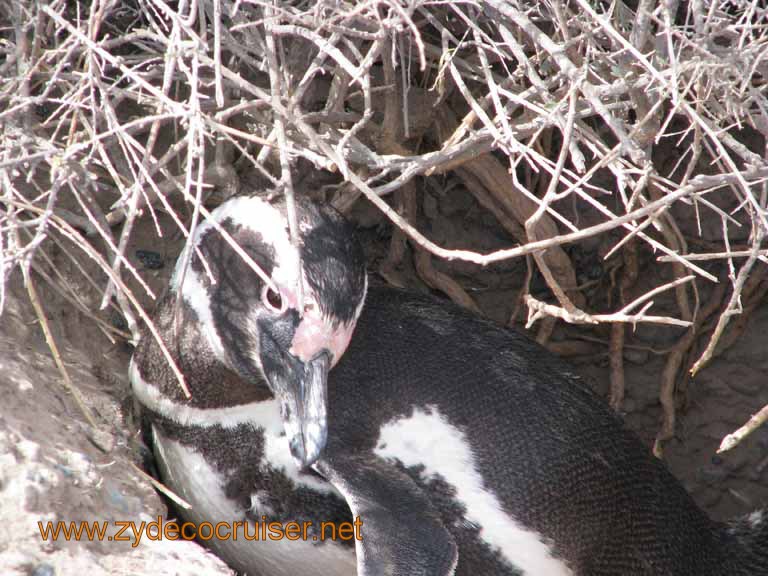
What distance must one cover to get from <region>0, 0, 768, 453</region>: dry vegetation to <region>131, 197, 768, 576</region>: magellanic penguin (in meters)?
0.16

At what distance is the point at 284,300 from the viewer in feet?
5.63

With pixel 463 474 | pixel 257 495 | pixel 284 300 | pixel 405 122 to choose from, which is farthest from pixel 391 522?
pixel 405 122

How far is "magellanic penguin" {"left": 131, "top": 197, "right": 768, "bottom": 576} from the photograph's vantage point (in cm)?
172

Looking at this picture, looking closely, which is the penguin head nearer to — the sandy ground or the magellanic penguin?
the magellanic penguin

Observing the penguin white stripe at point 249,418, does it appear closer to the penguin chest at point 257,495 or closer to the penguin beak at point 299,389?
the penguin chest at point 257,495

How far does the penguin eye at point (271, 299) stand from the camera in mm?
1741

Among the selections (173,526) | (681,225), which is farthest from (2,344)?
(681,225)

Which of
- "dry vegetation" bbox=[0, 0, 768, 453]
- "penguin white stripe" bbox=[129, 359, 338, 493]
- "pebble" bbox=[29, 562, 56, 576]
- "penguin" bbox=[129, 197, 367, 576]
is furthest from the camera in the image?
"penguin white stripe" bbox=[129, 359, 338, 493]

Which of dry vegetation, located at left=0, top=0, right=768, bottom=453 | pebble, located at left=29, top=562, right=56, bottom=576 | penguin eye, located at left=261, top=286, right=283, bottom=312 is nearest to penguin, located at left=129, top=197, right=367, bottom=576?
penguin eye, located at left=261, top=286, right=283, bottom=312

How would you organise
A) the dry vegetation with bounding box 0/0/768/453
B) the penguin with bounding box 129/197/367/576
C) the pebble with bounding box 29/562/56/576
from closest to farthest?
Result: the pebble with bounding box 29/562/56/576 → the dry vegetation with bounding box 0/0/768/453 → the penguin with bounding box 129/197/367/576

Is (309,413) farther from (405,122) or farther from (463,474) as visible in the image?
(405,122)

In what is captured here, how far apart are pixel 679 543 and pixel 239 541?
87 centimetres

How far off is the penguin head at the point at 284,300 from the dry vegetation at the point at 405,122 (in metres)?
0.11

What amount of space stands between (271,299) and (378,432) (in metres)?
0.33
